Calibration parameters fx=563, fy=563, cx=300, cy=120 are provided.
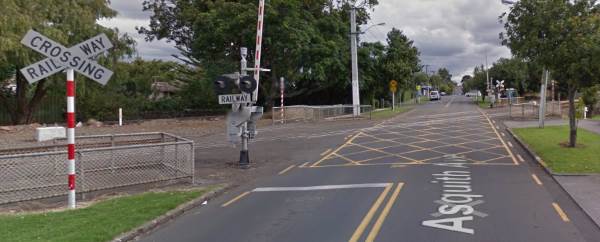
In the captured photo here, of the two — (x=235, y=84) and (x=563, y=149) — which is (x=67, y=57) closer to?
(x=235, y=84)

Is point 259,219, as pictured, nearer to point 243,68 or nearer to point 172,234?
point 172,234

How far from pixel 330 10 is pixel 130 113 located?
668 inches

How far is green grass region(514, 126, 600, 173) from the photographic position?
14.1 m

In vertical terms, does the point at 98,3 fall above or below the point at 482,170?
above

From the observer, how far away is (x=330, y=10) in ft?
142

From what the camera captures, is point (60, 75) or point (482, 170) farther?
point (60, 75)

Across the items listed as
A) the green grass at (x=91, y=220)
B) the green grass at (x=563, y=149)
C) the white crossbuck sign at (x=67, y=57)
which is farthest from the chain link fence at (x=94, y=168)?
the green grass at (x=563, y=149)

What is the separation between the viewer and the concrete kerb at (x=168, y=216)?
8087 mm

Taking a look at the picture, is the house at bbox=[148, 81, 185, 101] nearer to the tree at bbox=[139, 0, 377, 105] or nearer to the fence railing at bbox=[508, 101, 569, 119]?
the tree at bbox=[139, 0, 377, 105]

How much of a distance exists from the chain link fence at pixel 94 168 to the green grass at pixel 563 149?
925cm

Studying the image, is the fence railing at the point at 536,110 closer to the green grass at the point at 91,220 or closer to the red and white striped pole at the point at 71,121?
the green grass at the point at 91,220

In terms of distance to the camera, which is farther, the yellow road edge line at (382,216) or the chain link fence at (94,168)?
the chain link fence at (94,168)

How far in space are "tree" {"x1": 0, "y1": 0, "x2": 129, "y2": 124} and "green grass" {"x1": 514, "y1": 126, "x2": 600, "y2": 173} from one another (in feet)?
68.6

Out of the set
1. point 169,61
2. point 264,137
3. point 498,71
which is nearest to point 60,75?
point 264,137
